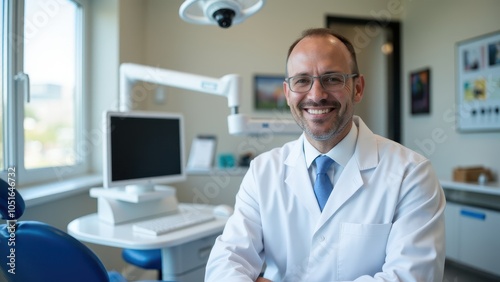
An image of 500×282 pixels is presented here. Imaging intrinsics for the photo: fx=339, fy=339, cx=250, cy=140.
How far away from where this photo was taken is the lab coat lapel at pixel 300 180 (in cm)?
109

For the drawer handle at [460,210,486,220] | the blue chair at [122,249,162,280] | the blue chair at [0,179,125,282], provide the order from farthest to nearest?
the drawer handle at [460,210,486,220] < the blue chair at [122,249,162,280] < the blue chair at [0,179,125,282]

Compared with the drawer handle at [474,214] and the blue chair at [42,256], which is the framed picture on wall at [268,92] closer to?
the drawer handle at [474,214]

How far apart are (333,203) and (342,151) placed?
0.18 metres

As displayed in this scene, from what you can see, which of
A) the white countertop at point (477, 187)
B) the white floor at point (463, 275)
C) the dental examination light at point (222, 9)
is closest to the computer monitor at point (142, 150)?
the dental examination light at point (222, 9)

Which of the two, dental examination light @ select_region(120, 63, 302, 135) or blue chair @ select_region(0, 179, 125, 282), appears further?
dental examination light @ select_region(120, 63, 302, 135)

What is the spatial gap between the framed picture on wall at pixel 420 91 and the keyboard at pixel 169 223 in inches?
102

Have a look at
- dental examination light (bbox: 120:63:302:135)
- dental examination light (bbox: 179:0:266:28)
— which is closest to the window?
dental examination light (bbox: 120:63:302:135)

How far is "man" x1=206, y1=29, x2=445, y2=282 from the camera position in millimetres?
968

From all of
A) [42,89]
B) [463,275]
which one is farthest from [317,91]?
[463,275]

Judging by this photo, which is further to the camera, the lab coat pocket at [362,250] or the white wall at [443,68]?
the white wall at [443,68]

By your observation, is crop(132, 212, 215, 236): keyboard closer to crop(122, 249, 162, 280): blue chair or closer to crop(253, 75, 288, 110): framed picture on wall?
crop(122, 249, 162, 280): blue chair

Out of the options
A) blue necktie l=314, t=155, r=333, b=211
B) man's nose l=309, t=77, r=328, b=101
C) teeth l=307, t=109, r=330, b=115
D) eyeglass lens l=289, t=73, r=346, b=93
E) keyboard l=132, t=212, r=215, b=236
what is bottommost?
keyboard l=132, t=212, r=215, b=236

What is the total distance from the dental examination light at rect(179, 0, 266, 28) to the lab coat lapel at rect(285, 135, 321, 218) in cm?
57

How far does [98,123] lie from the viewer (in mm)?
2424
